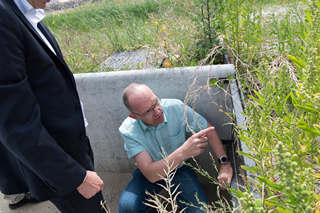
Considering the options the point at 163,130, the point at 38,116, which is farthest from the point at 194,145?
the point at 38,116

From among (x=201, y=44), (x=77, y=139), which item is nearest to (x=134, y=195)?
(x=77, y=139)

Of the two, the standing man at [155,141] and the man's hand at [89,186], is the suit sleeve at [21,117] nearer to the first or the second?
the man's hand at [89,186]

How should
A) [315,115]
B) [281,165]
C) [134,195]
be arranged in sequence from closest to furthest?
1. [281,165]
2. [315,115]
3. [134,195]

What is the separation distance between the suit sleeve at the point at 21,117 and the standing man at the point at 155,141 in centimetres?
80

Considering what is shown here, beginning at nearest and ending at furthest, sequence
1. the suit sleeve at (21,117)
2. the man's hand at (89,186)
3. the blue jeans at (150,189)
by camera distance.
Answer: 1. the suit sleeve at (21,117)
2. the man's hand at (89,186)
3. the blue jeans at (150,189)

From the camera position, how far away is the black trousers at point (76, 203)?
5.14ft

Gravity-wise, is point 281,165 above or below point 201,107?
above

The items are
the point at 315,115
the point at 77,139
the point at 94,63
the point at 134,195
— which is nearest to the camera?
the point at 315,115

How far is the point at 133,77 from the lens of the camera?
2.37 meters

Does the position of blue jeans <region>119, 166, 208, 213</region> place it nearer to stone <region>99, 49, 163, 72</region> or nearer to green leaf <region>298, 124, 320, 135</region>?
stone <region>99, 49, 163, 72</region>

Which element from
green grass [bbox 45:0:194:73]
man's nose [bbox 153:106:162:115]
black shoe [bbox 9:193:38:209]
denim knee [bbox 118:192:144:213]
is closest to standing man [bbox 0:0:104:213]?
denim knee [bbox 118:192:144:213]

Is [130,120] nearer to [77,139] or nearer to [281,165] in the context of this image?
[77,139]

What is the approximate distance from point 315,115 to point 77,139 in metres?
1.25

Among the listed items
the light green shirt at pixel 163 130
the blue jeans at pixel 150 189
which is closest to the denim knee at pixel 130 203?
the blue jeans at pixel 150 189
